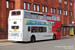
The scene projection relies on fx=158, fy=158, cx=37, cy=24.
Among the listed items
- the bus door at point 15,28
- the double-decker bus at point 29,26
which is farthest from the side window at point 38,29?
the bus door at point 15,28

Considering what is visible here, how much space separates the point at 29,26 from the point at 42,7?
16558 mm

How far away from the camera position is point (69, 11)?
151 ft

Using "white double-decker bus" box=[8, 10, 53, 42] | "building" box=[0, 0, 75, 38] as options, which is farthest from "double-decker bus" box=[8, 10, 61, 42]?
"building" box=[0, 0, 75, 38]

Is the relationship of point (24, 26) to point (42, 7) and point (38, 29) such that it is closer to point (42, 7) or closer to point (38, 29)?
point (38, 29)

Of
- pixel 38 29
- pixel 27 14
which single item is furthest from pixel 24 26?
pixel 38 29

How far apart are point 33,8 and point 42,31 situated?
1131cm

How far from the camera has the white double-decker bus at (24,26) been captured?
63.0 ft

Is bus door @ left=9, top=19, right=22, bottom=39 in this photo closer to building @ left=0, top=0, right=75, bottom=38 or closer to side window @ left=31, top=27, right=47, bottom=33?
side window @ left=31, top=27, right=47, bottom=33

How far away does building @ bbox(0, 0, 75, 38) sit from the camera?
27312 mm

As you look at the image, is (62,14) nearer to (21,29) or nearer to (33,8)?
(33,8)

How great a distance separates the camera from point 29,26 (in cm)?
2022

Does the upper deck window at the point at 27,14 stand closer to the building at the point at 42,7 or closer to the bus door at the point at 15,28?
the bus door at the point at 15,28

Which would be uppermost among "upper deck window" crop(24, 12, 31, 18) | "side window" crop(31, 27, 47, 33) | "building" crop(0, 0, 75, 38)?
"building" crop(0, 0, 75, 38)

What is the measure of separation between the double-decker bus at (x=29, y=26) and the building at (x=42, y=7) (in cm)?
756
